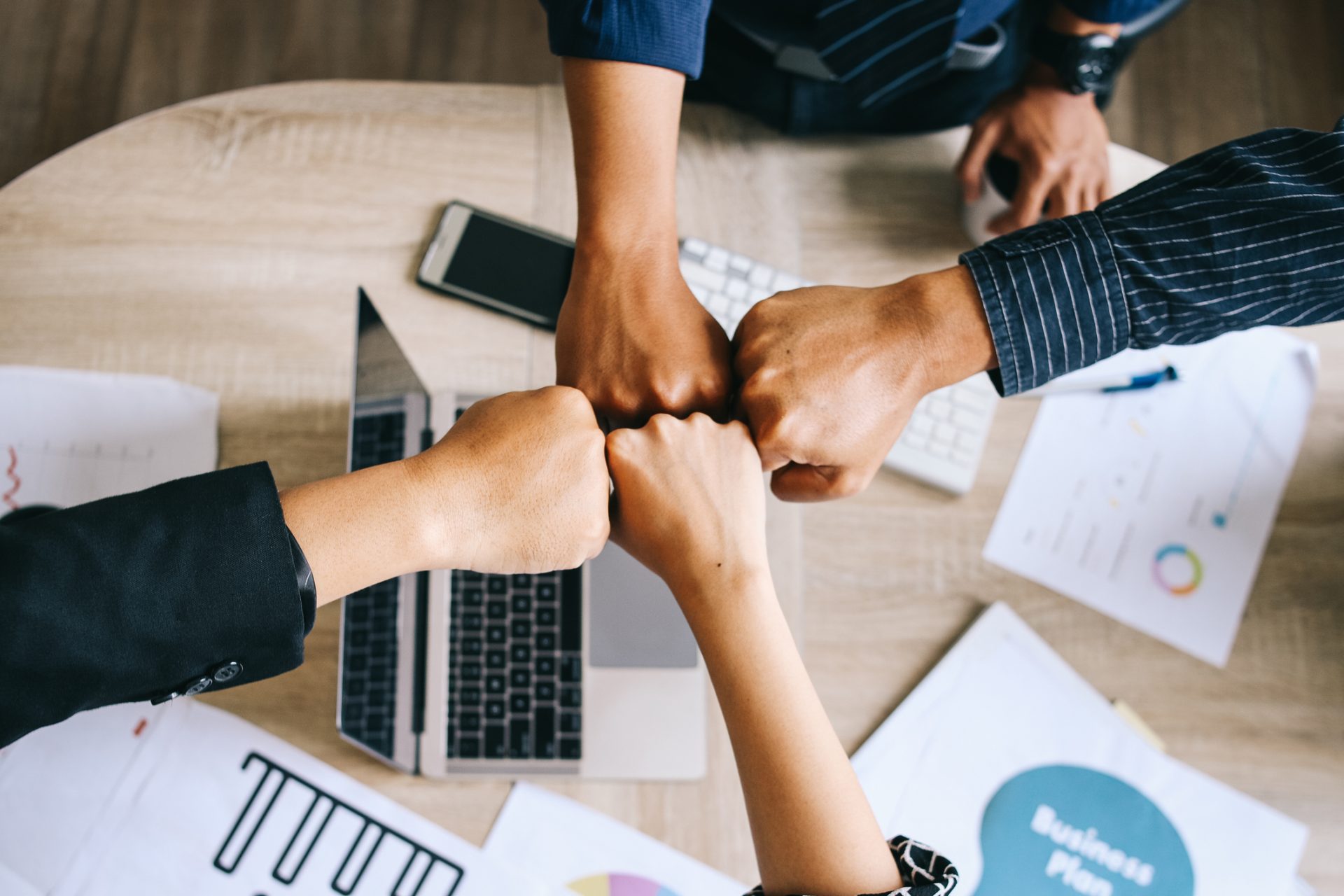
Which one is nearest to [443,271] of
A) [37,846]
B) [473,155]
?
[473,155]

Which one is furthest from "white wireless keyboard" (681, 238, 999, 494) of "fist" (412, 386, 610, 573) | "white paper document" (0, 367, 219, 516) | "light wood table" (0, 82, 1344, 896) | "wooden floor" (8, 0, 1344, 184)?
"wooden floor" (8, 0, 1344, 184)

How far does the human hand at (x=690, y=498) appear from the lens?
2.18 ft

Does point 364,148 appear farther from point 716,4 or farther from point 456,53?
point 456,53

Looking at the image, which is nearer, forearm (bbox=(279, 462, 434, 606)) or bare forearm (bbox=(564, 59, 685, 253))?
forearm (bbox=(279, 462, 434, 606))

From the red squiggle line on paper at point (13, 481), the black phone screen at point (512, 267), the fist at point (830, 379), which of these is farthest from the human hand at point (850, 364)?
the red squiggle line on paper at point (13, 481)

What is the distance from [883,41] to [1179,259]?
1.14 feet

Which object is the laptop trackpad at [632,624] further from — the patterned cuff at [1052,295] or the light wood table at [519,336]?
the patterned cuff at [1052,295]

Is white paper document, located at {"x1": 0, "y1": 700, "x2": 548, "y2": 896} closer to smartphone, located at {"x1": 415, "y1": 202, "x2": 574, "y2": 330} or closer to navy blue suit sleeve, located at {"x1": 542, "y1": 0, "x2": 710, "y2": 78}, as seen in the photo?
smartphone, located at {"x1": 415, "y1": 202, "x2": 574, "y2": 330}

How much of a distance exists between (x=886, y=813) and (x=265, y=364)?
2.28 ft

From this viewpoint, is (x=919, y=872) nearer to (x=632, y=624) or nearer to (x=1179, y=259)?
(x=632, y=624)

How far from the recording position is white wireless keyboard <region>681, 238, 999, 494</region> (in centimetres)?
82

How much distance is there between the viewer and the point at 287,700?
30.3 inches

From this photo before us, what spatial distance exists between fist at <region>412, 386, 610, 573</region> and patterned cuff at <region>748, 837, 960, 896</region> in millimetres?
279

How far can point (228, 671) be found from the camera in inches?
23.3
